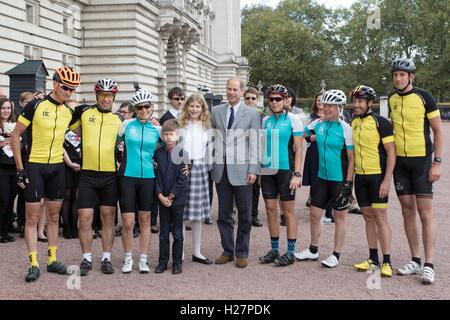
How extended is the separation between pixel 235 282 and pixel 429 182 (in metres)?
2.45

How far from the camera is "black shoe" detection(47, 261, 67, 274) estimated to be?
6285 millimetres

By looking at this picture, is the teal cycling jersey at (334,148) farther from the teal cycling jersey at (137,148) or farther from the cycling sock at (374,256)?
the teal cycling jersey at (137,148)

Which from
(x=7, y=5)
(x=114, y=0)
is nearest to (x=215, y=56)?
(x=114, y=0)

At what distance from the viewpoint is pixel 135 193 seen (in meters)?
6.32

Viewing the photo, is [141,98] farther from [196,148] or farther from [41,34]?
[41,34]

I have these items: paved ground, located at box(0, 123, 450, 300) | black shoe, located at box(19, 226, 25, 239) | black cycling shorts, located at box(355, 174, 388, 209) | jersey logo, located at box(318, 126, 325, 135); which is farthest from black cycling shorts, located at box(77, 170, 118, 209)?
black cycling shorts, located at box(355, 174, 388, 209)

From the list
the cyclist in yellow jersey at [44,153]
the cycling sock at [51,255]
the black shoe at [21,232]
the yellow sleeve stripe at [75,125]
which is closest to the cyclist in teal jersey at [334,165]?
the yellow sleeve stripe at [75,125]

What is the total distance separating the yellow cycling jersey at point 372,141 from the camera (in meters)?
6.20

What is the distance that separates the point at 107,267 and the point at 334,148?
3084 millimetres

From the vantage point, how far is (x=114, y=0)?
2641cm

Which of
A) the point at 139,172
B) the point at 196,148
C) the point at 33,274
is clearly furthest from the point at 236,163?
the point at 33,274

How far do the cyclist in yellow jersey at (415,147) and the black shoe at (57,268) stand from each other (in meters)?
3.87

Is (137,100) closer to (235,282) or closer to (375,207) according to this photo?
(235,282)

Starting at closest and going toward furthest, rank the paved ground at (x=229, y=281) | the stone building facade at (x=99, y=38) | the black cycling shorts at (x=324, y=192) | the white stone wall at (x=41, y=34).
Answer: the paved ground at (x=229, y=281), the black cycling shorts at (x=324, y=192), the white stone wall at (x=41, y=34), the stone building facade at (x=99, y=38)
